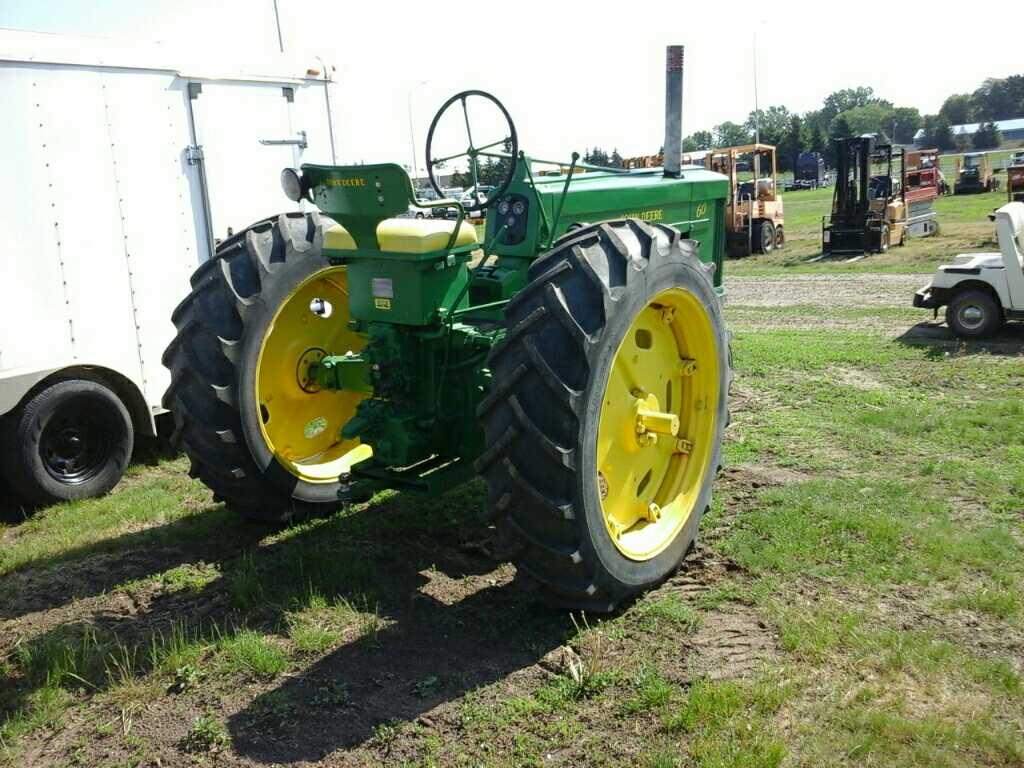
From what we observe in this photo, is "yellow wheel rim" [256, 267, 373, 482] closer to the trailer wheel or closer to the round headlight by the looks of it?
the round headlight

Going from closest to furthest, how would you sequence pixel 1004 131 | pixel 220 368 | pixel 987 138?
pixel 220 368
pixel 987 138
pixel 1004 131

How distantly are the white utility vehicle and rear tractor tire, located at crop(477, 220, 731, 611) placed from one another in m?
6.09

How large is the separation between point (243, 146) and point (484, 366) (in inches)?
180

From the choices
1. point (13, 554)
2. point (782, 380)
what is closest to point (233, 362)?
point (13, 554)

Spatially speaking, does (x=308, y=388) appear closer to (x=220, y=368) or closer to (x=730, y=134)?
(x=220, y=368)

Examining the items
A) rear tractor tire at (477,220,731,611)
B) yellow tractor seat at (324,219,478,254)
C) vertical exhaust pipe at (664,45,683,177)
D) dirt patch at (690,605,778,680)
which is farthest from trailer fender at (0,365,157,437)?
dirt patch at (690,605,778,680)

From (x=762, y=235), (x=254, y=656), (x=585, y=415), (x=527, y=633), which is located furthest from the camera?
(x=762, y=235)

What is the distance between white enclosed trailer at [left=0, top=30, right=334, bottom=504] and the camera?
6.11m

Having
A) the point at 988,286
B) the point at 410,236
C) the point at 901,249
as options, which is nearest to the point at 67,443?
the point at 410,236

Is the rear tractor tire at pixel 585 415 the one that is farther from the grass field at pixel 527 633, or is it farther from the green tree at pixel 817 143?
the green tree at pixel 817 143

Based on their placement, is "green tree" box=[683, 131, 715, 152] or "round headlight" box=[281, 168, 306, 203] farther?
"green tree" box=[683, 131, 715, 152]

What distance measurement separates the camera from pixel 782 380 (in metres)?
8.27

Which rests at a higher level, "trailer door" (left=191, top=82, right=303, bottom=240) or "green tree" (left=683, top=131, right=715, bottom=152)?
"green tree" (left=683, top=131, right=715, bottom=152)

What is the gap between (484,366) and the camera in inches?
160
